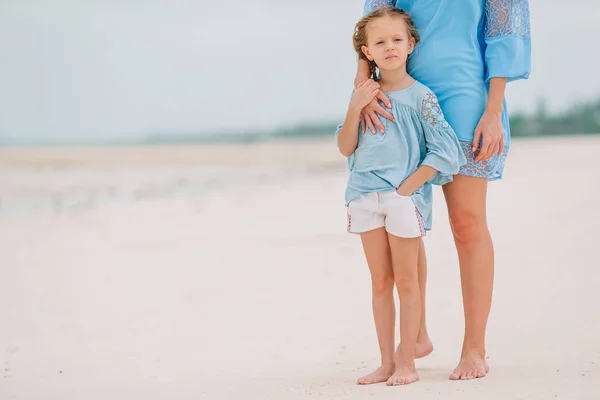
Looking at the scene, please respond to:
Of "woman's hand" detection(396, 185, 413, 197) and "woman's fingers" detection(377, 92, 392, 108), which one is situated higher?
"woman's fingers" detection(377, 92, 392, 108)

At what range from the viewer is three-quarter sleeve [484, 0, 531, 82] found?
8.28ft

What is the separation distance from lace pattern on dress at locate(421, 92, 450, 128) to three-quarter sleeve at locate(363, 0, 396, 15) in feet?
1.42

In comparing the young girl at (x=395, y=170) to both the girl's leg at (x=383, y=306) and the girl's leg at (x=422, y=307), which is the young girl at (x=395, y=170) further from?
the girl's leg at (x=422, y=307)

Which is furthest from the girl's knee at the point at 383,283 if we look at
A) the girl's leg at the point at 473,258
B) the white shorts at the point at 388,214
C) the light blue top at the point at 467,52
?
the light blue top at the point at 467,52

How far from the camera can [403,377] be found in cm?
252

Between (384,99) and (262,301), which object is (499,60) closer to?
(384,99)

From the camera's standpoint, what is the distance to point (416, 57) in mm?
2598

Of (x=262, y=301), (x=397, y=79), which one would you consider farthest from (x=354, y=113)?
(x=262, y=301)

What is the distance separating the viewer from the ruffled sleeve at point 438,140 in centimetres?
245

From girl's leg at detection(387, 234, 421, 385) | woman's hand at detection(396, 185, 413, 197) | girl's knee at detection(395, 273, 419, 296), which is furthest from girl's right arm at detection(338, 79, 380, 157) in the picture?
girl's knee at detection(395, 273, 419, 296)

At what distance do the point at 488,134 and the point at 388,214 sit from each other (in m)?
0.41

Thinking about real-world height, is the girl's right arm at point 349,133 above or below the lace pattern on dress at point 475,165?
above

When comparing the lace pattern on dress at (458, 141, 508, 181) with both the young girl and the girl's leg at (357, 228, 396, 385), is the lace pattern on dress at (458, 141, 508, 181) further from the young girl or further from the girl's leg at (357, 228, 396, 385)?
the girl's leg at (357, 228, 396, 385)

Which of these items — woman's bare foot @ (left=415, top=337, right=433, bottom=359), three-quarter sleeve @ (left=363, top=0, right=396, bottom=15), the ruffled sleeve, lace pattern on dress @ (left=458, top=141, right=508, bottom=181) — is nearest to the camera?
the ruffled sleeve
